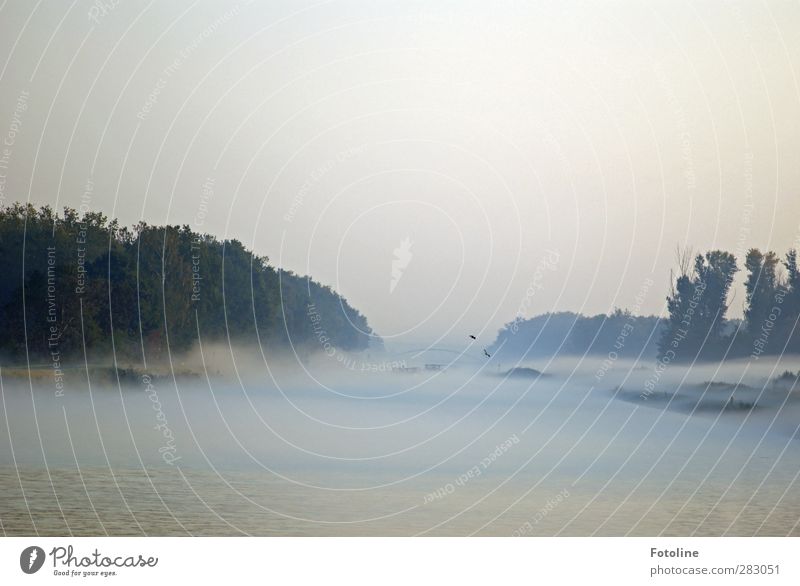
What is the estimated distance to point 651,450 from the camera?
15688 mm

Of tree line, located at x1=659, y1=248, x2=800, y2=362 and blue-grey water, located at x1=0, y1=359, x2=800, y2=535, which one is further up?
tree line, located at x1=659, y1=248, x2=800, y2=362

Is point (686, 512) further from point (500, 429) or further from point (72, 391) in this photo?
point (72, 391)

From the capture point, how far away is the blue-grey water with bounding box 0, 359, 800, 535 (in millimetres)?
14141

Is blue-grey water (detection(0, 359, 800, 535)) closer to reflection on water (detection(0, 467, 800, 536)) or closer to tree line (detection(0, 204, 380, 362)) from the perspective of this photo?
reflection on water (detection(0, 467, 800, 536))

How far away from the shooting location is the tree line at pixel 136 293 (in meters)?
15.6

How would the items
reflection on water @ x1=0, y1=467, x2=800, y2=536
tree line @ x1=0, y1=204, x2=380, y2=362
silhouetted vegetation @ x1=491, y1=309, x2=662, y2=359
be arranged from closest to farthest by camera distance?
reflection on water @ x1=0, y1=467, x2=800, y2=536 < tree line @ x1=0, y1=204, x2=380, y2=362 < silhouetted vegetation @ x1=491, y1=309, x2=662, y2=359

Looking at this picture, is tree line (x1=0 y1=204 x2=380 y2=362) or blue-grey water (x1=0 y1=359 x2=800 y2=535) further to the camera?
tree line (x1=0 y1=204 x2=380 y2=362)

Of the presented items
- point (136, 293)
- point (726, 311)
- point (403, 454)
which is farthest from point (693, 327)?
point (136, 293)
